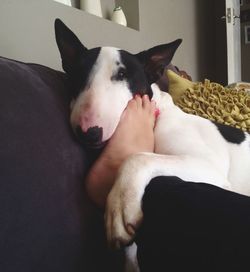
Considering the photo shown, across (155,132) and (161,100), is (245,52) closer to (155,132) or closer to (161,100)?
(161,100)

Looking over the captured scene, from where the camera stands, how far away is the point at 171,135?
2.90ft

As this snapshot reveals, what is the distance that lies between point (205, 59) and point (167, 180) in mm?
3717

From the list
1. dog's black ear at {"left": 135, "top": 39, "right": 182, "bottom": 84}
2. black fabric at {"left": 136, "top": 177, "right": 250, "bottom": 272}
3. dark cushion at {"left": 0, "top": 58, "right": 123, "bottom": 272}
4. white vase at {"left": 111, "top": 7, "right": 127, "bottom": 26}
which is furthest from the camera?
white vase at {"left": 111, "top": 7, "right": 127, "bottom": 26}

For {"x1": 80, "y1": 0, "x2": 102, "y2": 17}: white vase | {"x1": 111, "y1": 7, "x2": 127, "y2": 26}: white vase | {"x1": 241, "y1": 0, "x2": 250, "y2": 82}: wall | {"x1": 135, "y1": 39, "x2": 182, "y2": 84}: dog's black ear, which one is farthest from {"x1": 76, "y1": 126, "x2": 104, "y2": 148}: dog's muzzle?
{"x1": 241, "y1": 0, "x2": 250, "y2": 82}: wall

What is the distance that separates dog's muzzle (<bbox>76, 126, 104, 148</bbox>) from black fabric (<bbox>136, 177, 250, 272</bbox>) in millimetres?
249

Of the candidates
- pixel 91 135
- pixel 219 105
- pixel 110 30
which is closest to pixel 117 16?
pixel 110 30

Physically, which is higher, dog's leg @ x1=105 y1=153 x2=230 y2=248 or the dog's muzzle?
the dog's muzzle

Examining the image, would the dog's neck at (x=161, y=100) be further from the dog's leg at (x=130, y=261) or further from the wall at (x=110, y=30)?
the wall at (x=110, y=30)

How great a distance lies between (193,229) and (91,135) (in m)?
0.36

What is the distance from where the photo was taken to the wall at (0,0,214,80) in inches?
49.2

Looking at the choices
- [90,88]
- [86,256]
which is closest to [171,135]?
[90,88]

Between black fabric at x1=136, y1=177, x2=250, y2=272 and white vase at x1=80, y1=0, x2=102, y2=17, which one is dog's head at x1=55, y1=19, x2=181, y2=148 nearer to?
black fabric at x1=136, y1=177, x2=250, y2=272

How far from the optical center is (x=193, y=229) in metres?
0.40

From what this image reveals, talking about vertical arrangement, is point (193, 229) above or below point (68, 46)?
below
